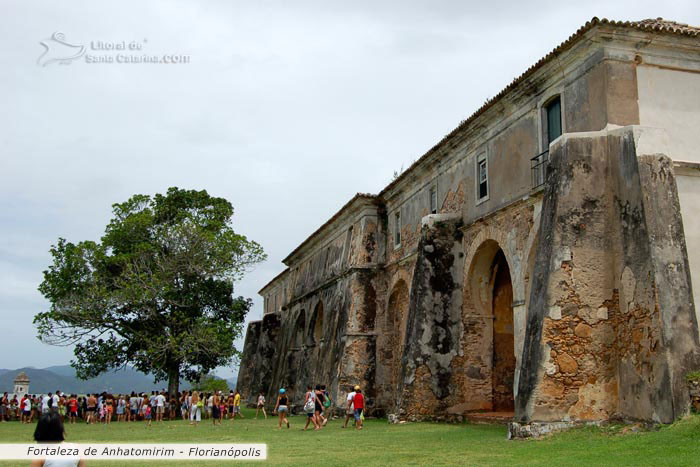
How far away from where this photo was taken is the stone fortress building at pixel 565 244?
12.8 metres

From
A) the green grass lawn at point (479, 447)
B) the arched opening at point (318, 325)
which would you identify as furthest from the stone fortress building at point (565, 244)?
the arched opening at point (318, 325)

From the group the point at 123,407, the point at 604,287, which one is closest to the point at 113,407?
the point at 123,407

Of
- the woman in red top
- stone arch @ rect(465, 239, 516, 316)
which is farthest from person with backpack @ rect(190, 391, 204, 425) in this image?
stone arch @ rect(465, 239, 516, 316)

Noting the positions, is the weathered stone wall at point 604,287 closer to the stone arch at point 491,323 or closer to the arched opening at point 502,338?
the stone arch at point 491,323

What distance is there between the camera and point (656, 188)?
42.6 ft

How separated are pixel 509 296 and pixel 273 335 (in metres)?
25.0

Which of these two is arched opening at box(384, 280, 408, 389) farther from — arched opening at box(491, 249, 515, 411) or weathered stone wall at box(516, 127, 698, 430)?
weathered stone wall at box(516, 127, 698, 430)

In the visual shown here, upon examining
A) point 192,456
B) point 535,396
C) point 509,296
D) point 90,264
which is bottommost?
point 192,456

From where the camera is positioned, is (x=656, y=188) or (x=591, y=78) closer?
(x=656, y=188)

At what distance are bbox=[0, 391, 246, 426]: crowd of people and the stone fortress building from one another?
7.77m

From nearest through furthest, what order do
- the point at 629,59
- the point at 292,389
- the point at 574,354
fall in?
the point at 574,354
the point at 629,59
the point at 292,389

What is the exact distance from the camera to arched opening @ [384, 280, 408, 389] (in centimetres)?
2574

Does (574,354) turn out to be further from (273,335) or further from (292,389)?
(273,335)

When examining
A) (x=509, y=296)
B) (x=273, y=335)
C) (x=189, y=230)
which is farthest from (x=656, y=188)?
(x=273, y=335)
